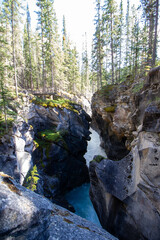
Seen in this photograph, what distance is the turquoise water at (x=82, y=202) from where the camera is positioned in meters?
14.3

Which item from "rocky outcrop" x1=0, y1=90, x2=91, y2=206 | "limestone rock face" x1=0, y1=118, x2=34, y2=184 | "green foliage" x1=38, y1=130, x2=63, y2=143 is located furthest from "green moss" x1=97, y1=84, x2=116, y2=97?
"limestone rock face" x1=0, y1=118, x2=34, y2=184

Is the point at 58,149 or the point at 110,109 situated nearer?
the point at 58,149

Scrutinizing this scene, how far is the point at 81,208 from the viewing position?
1547cm

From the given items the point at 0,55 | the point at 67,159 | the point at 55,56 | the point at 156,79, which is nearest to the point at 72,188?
the point at 67,159

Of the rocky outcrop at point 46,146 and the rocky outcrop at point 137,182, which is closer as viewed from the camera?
the rocky outcrop at point 137,182

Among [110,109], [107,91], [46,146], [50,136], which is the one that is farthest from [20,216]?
[107,91]

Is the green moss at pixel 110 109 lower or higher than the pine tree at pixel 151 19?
lower

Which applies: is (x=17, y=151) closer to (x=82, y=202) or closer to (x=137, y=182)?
(x=137, y=182)

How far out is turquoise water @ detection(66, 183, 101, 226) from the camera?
1431 centimetres

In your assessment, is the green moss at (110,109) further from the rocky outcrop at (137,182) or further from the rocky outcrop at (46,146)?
the rocky outcrop at (137,182)

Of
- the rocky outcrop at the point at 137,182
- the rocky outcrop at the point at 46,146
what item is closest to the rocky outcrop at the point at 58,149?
the rocky outcrop at the point at 46,146

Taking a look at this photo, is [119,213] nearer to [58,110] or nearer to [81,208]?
[81,208]

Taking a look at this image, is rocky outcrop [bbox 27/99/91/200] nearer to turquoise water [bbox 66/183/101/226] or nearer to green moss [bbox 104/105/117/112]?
turquoise water [bbox 66/183/101/226]

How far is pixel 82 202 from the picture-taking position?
1638 cm
